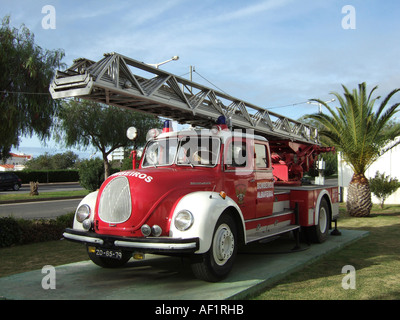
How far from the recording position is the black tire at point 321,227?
7940mm

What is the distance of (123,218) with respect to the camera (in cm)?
486

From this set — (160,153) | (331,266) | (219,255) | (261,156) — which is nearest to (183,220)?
(219,255)

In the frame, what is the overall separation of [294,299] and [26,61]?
9.62 m

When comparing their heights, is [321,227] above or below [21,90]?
below

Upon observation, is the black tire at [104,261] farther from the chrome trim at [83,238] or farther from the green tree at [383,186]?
the green tree at [383,186]

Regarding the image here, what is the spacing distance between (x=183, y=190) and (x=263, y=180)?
2108 mm

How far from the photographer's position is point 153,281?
5137 mm

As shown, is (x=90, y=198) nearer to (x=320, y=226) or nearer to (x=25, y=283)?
(x=25, y=283)

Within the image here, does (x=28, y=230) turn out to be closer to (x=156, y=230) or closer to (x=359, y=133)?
(x=156, y=230)

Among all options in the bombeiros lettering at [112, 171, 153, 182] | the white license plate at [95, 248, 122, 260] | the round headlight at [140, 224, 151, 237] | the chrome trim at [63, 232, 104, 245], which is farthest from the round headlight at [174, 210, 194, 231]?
the chrome trim at [63, 232, 104, 245]

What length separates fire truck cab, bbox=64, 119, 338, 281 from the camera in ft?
15.2

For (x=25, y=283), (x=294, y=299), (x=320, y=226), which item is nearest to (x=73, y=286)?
(x=25, y=283)

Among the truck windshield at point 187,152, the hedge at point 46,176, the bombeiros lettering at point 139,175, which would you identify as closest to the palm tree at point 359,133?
the truck windshield at point 187,152
